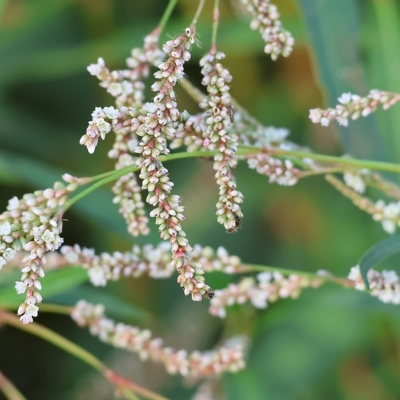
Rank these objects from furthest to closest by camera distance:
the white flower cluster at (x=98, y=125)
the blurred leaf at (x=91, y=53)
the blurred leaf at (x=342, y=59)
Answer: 1. the blurred leaf at (x=91, y=53)
2. the blurred leaf at (x=342, y=59)
3. the white flower cluster at (x=98, y=125)

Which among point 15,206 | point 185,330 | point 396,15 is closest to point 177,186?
point 185,330

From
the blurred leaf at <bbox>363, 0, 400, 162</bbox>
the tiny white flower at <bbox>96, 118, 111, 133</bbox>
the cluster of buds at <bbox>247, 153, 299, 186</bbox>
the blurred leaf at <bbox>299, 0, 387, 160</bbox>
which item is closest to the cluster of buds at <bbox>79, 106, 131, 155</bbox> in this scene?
the tiny white flower at <bbox>96, 118, 111, 133</bbox>

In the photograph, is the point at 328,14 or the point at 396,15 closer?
the point at 328,14

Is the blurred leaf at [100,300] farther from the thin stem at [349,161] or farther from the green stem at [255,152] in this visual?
the thin stem at [349,161]

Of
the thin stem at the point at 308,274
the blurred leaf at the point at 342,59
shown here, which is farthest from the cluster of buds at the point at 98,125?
the blurred leaf at the point at 342,59

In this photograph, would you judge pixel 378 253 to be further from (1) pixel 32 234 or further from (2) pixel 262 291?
(1) pixel 32 234

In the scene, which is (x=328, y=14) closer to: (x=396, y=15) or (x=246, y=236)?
(x=396, y=15)
